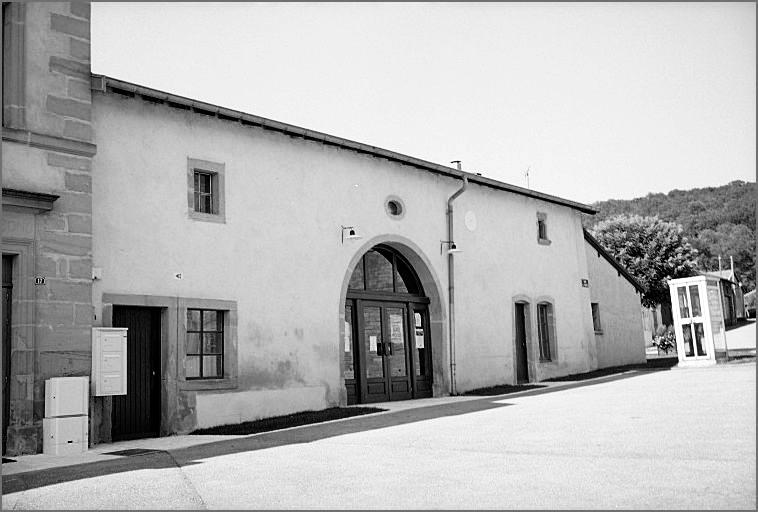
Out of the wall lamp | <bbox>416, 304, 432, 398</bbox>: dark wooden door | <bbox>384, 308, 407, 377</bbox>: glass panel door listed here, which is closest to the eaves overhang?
the wall lamp

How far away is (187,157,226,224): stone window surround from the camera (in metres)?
12.3

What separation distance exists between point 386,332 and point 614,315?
1034cm

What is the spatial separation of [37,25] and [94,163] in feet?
6.40

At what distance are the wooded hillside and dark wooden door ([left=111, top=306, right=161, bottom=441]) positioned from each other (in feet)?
168

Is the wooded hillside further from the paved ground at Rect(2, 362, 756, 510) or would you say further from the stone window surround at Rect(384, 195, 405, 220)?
the paved ground at Rect(2, 362, 756, 510)

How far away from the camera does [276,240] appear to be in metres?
13.5

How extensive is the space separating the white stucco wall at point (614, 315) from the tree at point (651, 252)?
15.9 meters

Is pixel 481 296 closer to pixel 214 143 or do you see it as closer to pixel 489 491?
pixel 214 143

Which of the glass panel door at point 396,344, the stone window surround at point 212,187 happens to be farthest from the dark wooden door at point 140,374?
the glass panel door at point 396,344

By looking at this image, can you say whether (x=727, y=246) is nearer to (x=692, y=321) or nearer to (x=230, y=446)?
(x=692, y=321)

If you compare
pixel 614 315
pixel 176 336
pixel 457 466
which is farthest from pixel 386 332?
pixel 614 315

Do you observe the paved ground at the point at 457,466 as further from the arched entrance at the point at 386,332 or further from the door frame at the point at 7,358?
the arched entrance at the point at 386,332

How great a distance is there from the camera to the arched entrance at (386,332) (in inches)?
603

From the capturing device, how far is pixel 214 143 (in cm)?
1281
